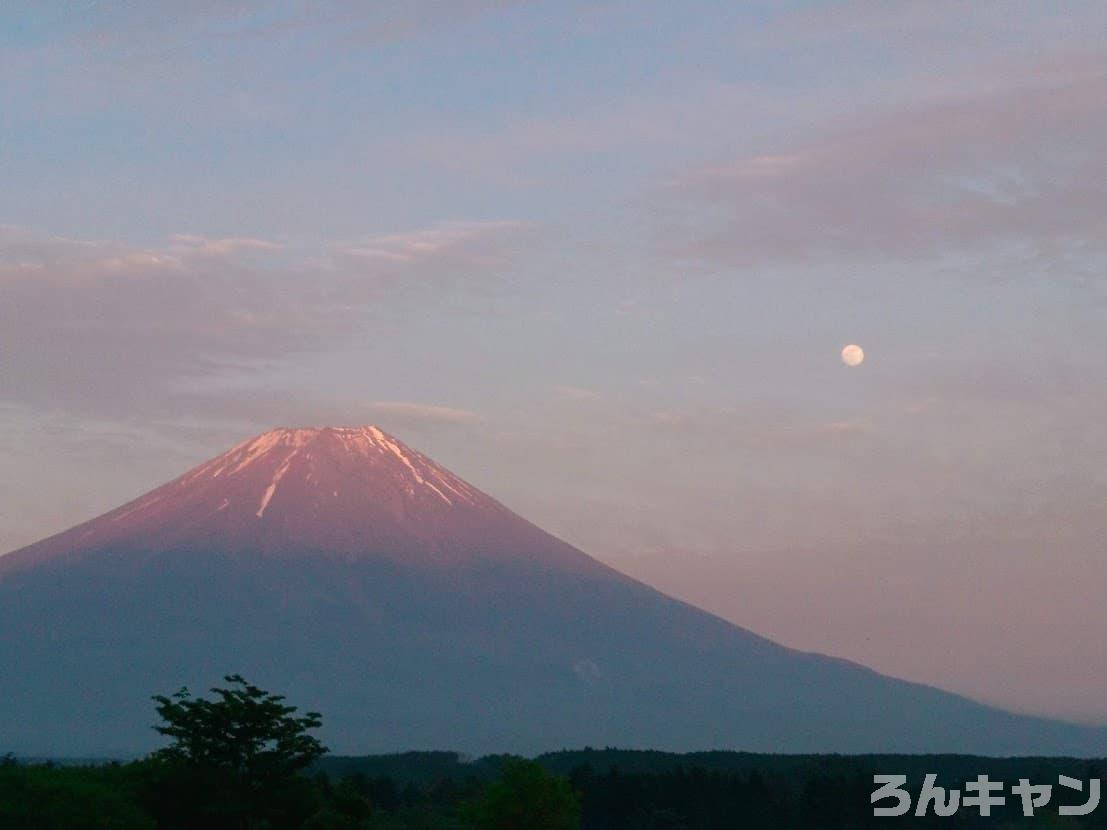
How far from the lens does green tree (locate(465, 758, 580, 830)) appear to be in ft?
171

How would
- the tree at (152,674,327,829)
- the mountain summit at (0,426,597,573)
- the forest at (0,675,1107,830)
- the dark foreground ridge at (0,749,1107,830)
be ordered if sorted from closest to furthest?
the dark foreground ridge at (0,749,1107,830), the forest at (0,675,1107,830), the tree at (152,674,327,829), the mountain summit at (0,426,597,573)

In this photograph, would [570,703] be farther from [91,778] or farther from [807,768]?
[91,778]

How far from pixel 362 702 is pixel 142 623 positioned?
2382 cm

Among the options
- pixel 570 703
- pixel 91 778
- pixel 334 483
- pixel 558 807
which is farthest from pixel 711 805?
pixel 334 483

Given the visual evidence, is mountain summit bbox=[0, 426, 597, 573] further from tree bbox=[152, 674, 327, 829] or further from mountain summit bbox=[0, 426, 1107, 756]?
tree bbox=[152, 674, 327, 829]

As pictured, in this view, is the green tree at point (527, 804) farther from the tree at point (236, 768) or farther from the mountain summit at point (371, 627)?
the mountain summit at point (371, 627)

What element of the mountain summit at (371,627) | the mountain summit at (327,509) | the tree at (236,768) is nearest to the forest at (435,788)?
the tree at (236,768)

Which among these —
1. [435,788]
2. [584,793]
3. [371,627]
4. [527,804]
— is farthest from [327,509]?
[527,804]

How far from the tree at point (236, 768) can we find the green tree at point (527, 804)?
→ 11.0 meters

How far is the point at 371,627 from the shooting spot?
18012 centimetres

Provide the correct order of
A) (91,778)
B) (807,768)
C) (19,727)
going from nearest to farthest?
(91,778)
(807,768)
(19,727)

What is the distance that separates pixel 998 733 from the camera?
196875mm

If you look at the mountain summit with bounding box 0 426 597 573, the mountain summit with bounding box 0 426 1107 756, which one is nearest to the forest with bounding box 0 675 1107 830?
the mountain summit with bounding box 0 426 1107 756

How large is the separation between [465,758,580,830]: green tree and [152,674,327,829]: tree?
36.1 ft
